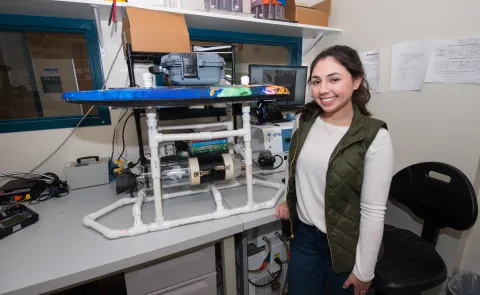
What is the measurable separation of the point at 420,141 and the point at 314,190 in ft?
2.84

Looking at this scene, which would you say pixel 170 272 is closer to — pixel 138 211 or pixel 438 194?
pixel 138 211

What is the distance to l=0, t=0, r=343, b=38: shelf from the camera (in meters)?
1.12

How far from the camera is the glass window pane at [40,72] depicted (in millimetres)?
1336

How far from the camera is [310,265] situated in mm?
953

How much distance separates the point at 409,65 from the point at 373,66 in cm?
22

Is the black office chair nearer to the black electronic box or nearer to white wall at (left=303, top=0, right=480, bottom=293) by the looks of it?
white wall at (left=303, top=0, right=480, bottom=293)

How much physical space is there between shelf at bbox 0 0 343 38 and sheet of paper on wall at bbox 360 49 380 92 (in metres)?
0.33

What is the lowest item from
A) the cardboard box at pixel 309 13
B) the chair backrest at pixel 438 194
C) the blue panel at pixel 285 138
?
the chair backrest at pixel 438 194

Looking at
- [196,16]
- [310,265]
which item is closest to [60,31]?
[196,16]

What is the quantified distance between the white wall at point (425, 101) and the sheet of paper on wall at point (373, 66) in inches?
1.3

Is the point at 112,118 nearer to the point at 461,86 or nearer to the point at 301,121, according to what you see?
the point at 301,121

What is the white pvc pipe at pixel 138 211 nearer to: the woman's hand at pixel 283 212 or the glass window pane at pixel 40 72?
the woman's hand at pixel 283 212

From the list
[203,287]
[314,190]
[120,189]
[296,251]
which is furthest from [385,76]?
[120,189]

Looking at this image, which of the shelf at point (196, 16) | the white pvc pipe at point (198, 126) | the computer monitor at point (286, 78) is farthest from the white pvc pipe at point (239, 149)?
the shelf at point (196, 16)
